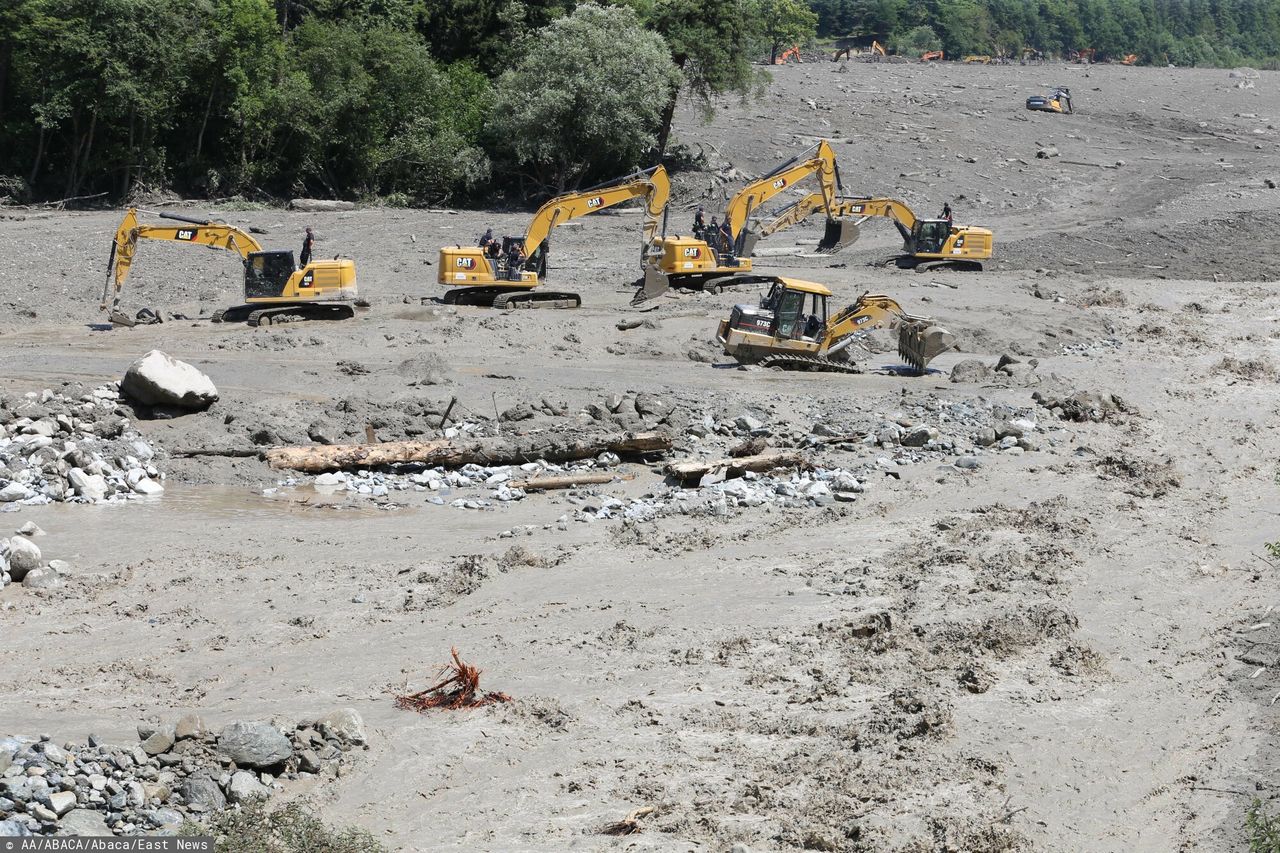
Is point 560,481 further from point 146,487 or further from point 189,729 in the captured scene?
point 189,729

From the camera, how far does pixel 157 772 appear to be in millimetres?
9484

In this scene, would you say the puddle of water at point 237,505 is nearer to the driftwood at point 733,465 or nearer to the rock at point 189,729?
the driftwood at point 733,465

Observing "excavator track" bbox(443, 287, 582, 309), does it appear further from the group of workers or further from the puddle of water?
the puddle of water

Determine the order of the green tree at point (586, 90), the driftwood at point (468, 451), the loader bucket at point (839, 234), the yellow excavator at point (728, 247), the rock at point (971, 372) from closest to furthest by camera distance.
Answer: the driftwood at point (468, 451) < the rock at point (971, 372) < the yellow excavator at point (728, 247) < the loader bucket at point (839, 234) < the green tree at point (586, 90)

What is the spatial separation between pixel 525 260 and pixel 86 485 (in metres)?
13.1

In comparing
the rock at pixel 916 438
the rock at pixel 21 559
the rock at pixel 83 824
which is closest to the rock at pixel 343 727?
the rock at pixel 83 824

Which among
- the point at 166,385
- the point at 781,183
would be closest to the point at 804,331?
the point at 781,183

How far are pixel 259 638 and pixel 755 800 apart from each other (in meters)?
5.51

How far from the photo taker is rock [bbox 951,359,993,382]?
79.0 feet

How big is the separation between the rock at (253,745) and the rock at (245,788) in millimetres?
116

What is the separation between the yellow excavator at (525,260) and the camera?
92.4ft

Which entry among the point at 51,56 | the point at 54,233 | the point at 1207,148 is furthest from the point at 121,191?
the point at 1207,148

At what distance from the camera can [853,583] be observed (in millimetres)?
14438

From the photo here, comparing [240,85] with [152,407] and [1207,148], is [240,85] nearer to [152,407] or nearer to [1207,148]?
[152,407]
